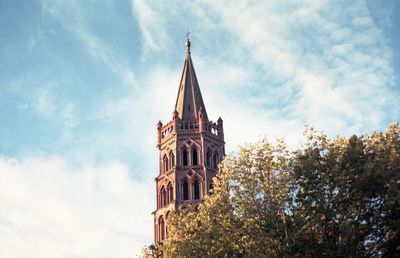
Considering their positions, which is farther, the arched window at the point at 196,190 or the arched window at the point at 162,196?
the arched window at the point at 162,196

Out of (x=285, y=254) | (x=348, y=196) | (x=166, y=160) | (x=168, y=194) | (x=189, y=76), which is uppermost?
(x=189, y=76)

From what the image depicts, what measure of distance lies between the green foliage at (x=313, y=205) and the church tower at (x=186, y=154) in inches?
1282

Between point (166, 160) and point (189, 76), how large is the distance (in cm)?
1212

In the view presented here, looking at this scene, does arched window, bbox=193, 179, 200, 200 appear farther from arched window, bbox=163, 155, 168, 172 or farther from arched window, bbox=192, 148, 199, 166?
arched window, bbox=163, 155, 168, 172

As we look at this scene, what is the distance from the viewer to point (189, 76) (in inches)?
2933

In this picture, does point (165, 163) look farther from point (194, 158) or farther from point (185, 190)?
point (185, 190)

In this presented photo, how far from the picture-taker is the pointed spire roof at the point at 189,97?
2798 inches

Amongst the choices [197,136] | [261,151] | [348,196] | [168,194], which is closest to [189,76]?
[197,136]

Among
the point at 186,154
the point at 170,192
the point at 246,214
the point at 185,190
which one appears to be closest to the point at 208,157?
the point at 186,154

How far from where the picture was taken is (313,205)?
93.1 feet

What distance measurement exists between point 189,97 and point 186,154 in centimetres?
854

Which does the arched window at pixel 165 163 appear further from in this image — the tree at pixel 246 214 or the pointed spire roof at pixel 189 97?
the tree at pixel 246 214

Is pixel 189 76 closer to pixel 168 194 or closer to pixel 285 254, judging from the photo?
pixel 168 194

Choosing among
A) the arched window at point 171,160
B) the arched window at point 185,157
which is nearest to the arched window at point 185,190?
the arched window at point 185,157
